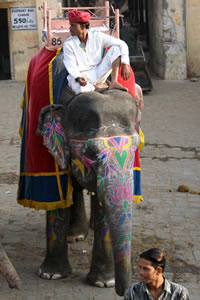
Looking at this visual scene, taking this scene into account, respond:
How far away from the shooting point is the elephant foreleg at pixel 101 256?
18.9 ft

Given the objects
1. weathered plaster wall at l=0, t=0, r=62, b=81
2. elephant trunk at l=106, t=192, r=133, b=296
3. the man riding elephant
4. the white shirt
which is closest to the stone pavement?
the man riding elephant

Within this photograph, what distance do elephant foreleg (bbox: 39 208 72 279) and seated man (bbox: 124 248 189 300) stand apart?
1910 millimetres

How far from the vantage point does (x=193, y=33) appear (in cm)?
1645

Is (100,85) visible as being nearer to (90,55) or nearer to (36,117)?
(90,55)

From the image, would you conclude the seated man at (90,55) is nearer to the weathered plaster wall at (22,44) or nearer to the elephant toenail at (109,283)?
the elephant toenail at (109,283)

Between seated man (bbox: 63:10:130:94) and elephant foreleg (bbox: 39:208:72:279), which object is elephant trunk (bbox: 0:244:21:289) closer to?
elephant foreleg (bbox: 39:208:72:279)

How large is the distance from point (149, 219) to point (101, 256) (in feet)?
5.74

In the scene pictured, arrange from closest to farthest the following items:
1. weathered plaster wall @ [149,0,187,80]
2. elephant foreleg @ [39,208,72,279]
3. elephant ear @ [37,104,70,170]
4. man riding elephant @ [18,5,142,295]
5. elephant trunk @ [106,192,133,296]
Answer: elephant trunk @ [106,192,133,296] < elephant ear @ [37,104,70,170] < man riding elephant @ [18,5,142,295] < elephant foreleg @ [39,208,72,279] < weathered plaster wall @ [149,0,187,80]

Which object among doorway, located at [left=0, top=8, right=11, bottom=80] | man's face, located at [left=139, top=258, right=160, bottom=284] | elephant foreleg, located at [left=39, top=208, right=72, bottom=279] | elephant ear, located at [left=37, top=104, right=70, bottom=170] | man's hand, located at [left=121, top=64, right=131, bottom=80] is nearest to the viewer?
man's face, located at [left=139, top=258, right=160, bottom=284]

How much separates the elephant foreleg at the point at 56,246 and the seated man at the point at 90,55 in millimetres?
1237

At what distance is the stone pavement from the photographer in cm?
586

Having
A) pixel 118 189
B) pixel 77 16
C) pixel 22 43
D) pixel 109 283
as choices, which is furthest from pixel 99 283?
pixel 22 43

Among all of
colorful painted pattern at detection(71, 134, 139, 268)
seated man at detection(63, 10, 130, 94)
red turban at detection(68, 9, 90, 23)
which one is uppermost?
red turban at detection(68, 9, 90, 23)

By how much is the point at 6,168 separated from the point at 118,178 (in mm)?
5130
